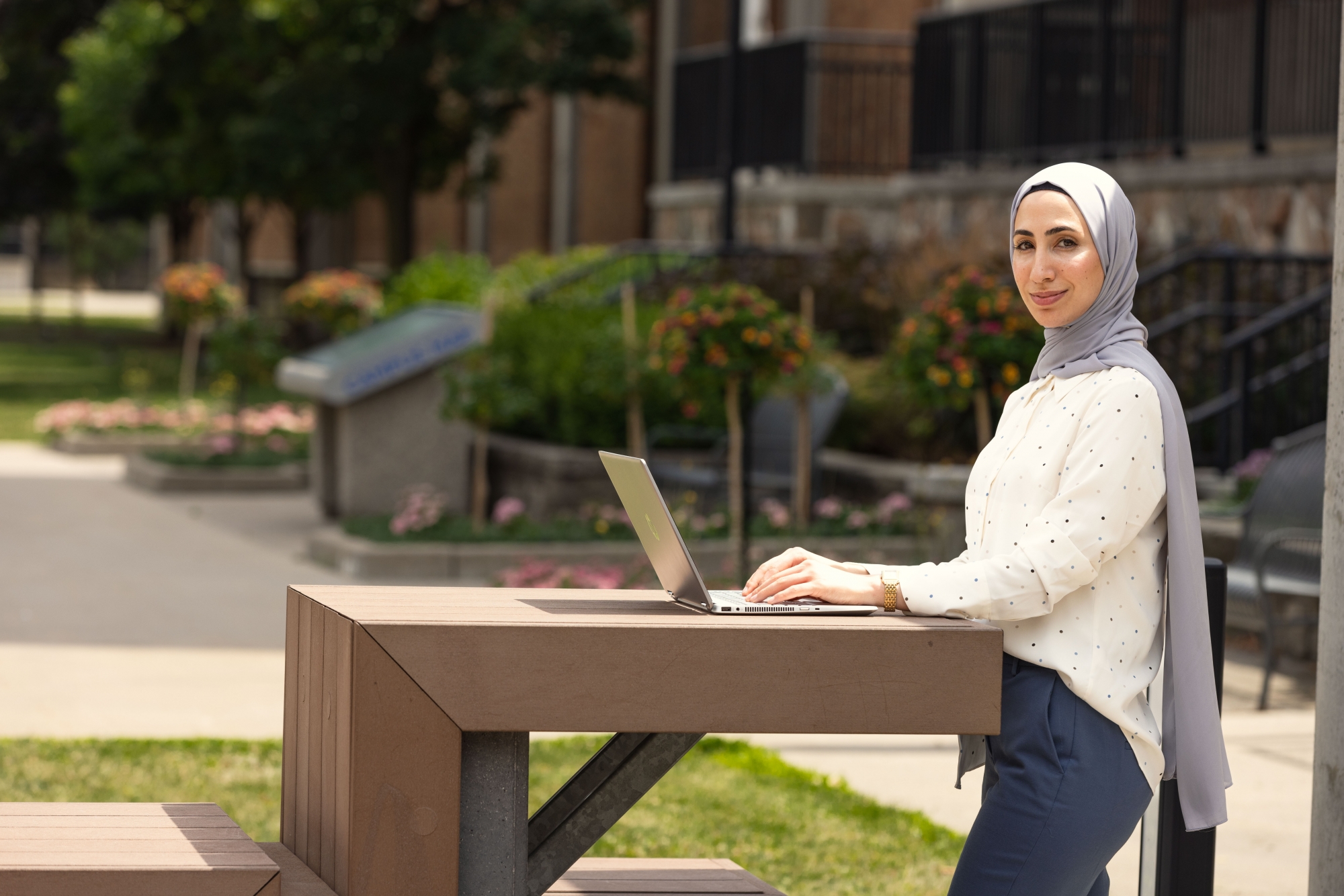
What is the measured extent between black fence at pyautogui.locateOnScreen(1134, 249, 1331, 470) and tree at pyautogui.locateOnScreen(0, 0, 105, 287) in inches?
1194

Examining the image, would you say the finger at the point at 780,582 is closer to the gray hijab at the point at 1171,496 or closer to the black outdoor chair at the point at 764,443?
the gray hijab at the point at 1171,496

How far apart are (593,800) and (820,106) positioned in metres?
16.1

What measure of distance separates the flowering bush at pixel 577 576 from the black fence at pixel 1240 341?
318cm

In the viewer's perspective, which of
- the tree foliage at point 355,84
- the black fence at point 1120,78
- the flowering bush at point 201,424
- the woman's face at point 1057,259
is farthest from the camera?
the tree foliage at point 355,84

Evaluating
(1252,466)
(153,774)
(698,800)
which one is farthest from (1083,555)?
(1252,466)

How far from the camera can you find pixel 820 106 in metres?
18.8

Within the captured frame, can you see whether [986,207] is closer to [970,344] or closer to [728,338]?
[728,338]

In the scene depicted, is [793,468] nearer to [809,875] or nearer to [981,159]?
[981,159]

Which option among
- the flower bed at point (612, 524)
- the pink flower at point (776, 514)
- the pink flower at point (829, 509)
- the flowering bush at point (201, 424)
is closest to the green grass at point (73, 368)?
the flowering bush at point (201, 424)

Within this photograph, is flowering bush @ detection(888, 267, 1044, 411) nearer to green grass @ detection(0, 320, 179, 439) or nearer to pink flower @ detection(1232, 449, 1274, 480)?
pink flower @ detection(1232, 449, 1274, 480)

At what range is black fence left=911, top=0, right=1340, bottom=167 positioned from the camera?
1270 cm

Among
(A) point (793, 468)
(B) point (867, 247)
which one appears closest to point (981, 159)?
(B) point (867, 247)

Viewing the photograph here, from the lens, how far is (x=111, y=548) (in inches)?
472

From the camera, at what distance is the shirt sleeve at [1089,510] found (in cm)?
288
